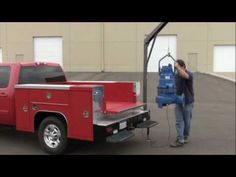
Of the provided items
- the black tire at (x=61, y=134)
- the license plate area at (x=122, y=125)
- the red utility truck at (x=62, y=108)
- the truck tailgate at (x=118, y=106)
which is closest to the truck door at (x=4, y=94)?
the red utility truck at (x=62, y=108)

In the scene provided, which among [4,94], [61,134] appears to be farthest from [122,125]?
[4,94]

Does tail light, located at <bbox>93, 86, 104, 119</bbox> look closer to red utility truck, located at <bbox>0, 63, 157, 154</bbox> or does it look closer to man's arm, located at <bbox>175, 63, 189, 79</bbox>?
red utility truck, located at <bbox>0, 63, 157, 154</bbox>

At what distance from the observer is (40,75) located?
24.8 feet

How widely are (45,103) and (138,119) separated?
6.38 ft

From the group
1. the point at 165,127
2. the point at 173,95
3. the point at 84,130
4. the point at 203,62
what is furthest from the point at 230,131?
the point at 203,62

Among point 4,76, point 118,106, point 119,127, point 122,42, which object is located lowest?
point 119,127

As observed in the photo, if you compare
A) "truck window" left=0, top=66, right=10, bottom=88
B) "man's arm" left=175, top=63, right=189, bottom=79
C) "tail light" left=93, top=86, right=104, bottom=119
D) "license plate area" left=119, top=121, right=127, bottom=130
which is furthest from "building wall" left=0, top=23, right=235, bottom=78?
"tail light" left=93, top=86, right=104, bottom=119

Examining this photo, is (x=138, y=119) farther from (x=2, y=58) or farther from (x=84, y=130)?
(x=2, y=58)

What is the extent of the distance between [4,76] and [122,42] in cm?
2104

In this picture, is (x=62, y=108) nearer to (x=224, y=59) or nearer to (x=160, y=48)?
(x=160, y=48)

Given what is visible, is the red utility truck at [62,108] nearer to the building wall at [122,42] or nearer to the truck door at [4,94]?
Result: the truck door at [4,94]

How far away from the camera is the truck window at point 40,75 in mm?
7156

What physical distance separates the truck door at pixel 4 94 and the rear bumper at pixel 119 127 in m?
2.24

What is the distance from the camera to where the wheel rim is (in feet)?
20.8
